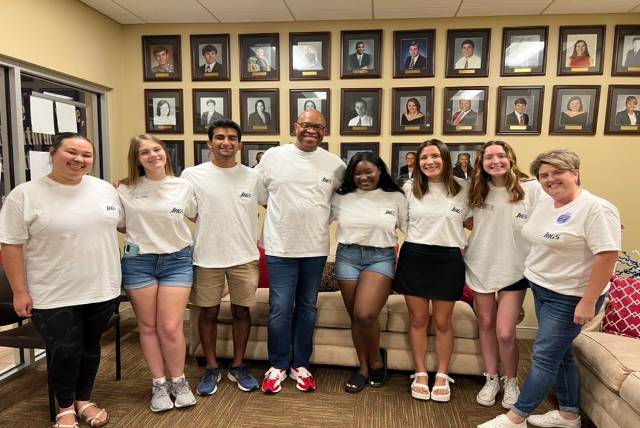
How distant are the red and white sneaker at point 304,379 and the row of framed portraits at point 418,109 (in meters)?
1.93

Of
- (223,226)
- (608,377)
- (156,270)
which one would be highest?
(223,226)

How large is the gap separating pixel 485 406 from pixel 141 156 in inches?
91.6

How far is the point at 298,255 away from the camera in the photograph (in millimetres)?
2422

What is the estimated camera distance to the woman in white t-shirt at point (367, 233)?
95.5 inches

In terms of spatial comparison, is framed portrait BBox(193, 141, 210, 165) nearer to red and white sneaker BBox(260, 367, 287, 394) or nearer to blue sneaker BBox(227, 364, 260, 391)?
blue sneaker BBox(227, 364, 260, 391)

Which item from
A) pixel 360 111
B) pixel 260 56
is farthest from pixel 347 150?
pixel 260 56

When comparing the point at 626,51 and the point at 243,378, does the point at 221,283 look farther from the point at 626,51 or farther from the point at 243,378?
the point at 626,51

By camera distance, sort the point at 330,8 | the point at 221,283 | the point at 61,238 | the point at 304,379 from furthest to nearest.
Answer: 1. the point at 330,8
2. the point at 304,379
3. the point at 221,283
4. the point at 61,238

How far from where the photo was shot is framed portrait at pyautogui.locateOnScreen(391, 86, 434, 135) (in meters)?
3.49

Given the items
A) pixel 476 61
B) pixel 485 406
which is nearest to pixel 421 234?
pixel 485 406

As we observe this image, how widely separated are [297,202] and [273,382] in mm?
1084

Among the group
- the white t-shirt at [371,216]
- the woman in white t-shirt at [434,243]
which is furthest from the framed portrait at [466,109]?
the white t-shirt at [371,216]

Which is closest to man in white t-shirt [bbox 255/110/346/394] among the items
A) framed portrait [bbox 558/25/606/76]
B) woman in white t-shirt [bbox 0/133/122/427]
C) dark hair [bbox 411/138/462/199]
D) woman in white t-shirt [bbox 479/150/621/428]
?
dark hair [bbox 411/138/462/199]

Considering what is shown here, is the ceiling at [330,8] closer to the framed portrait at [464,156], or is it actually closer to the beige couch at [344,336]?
the framed portrait at [464,156]
